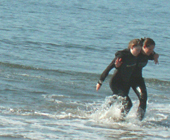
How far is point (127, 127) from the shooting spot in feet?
23.7

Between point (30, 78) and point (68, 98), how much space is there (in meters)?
1.89

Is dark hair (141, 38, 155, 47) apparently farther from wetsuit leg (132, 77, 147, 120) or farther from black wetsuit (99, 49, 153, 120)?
wetsuit leg (132, 77, 147, 120)

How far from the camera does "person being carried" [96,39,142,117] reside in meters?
7.21

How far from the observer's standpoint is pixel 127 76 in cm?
749

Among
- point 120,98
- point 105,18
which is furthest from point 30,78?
point 105,18

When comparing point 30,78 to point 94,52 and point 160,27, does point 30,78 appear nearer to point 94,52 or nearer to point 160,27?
point 94,52

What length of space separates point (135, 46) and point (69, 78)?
180 inches

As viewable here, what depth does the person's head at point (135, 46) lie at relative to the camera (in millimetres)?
7109

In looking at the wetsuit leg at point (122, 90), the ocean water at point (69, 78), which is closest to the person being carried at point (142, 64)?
the wetsuit leg at point (122, 90)

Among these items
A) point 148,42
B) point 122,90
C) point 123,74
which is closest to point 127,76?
point 123,74

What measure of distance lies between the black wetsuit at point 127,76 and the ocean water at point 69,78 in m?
0.24

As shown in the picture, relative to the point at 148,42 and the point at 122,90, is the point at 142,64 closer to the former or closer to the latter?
the point at 148,42

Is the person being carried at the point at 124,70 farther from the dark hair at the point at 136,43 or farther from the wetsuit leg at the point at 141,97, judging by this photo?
the wetsuit leg at the point at 141,97

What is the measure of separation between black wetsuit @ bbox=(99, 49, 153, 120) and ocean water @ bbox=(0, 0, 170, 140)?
24 cm
